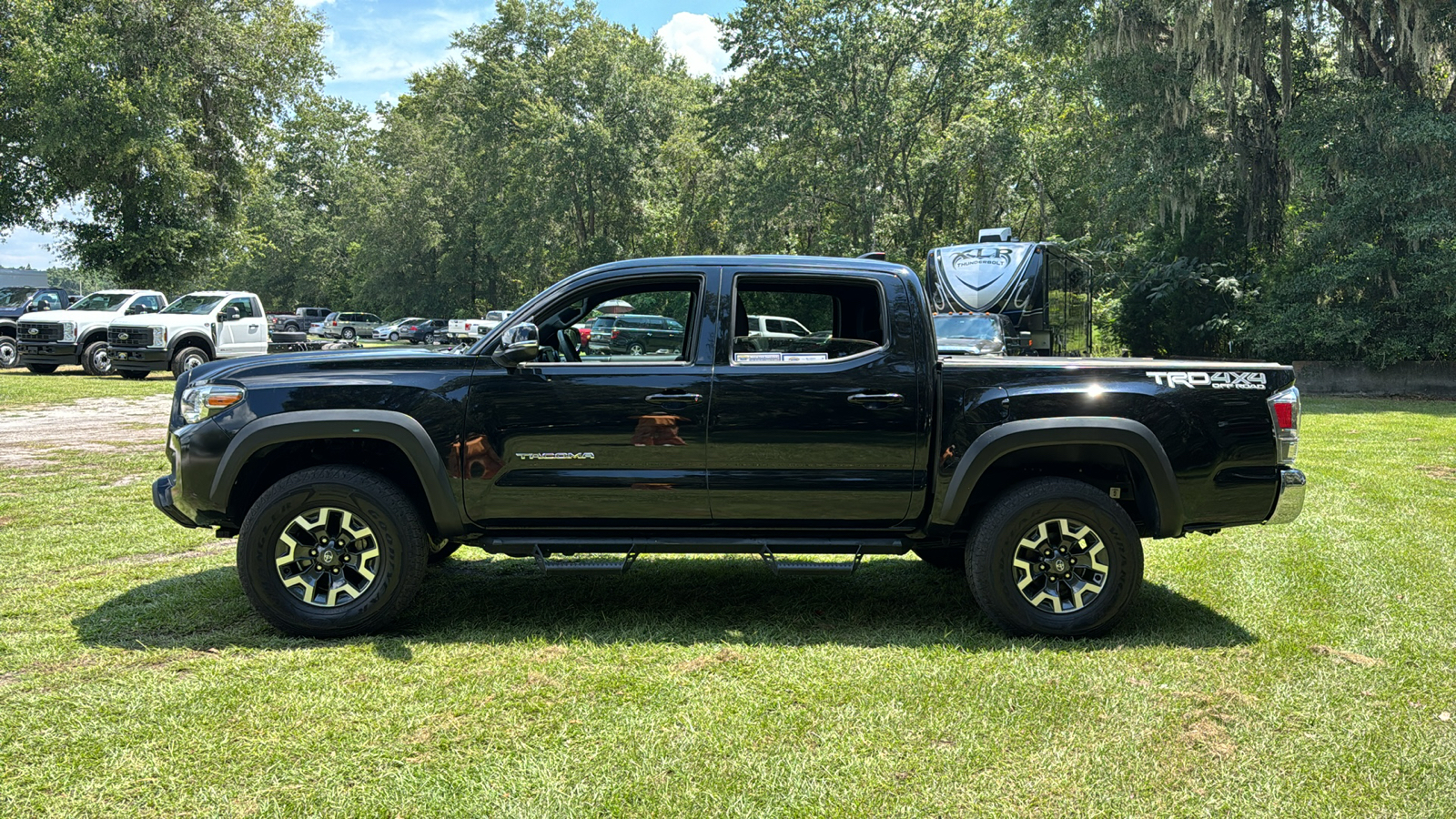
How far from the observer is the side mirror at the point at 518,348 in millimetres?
4809

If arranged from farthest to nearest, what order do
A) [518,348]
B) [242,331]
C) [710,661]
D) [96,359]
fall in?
[96,359], [242,331], [518,348], [710,661]

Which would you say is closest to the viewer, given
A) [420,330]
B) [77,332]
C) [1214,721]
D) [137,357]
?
[1214,721]

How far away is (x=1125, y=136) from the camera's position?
2427cm

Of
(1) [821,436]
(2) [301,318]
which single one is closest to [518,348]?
(1) [821,436]

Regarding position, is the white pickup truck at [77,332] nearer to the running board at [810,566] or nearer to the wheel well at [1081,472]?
the running board at [810,566]

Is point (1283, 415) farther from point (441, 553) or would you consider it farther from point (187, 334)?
point (187, 334)

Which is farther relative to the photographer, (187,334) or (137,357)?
(187,334)

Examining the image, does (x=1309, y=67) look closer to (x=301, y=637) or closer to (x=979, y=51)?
(x=979, y=51)

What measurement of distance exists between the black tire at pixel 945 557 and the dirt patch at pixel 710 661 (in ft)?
6.18

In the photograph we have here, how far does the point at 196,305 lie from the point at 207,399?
19.5 m

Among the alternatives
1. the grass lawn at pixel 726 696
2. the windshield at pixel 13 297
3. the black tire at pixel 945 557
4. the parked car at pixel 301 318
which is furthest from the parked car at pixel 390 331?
the black tire at pixel 945 557

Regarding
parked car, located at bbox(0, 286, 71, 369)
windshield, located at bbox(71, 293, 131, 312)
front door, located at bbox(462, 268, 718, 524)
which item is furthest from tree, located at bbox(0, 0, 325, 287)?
front door, located at bbox(462, 268, 718, 524)

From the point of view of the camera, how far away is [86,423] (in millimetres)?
13781

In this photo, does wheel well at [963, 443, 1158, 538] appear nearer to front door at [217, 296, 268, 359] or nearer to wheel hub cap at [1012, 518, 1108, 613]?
wheel hub cap at [1012, 518, 1108, 613]
